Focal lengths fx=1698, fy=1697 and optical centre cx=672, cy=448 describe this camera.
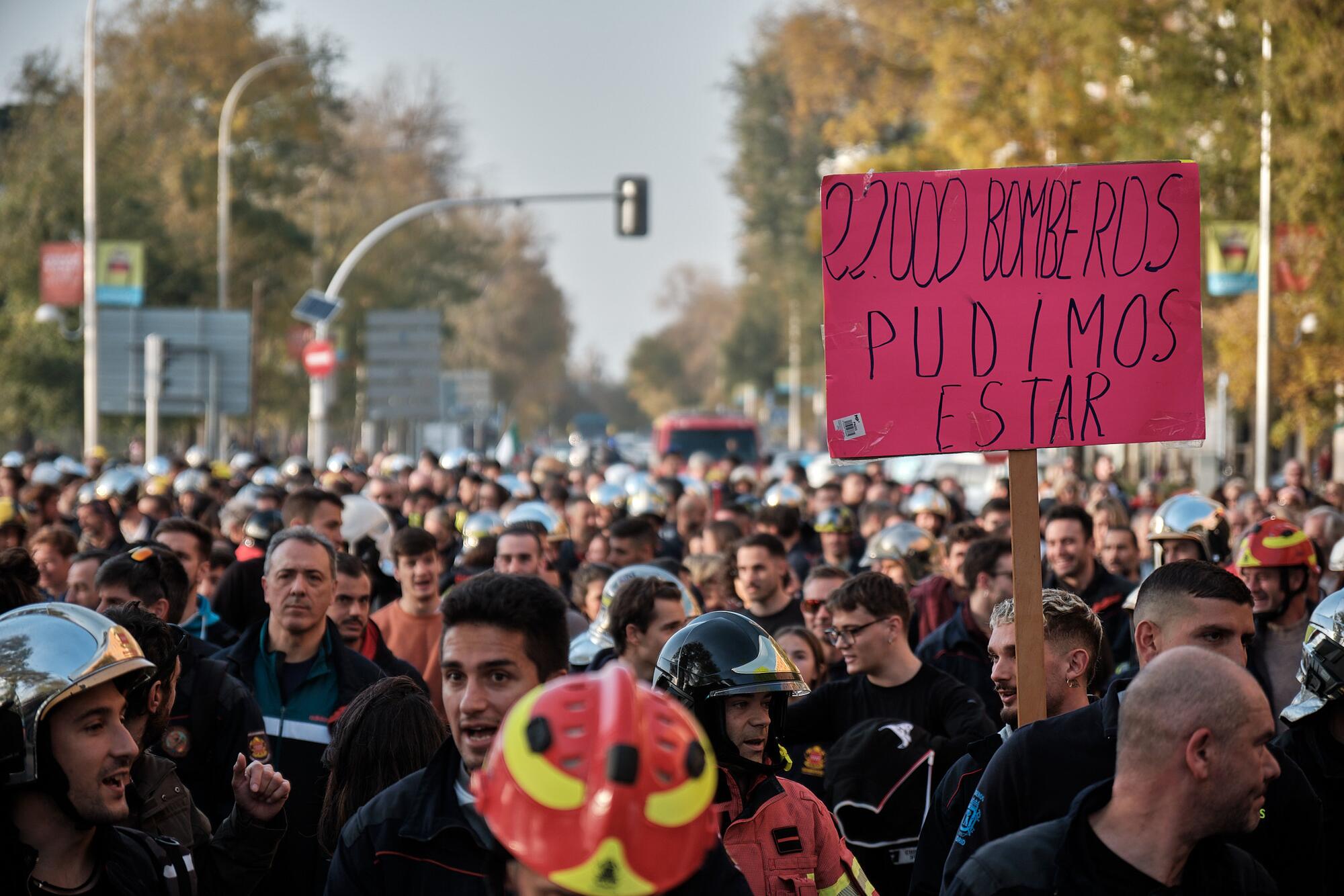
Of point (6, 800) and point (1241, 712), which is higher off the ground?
point (1241, 712)

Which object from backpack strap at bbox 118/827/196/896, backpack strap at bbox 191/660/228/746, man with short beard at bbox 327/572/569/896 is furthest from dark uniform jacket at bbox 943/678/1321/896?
backpack strap at bbox 191/660/228/746

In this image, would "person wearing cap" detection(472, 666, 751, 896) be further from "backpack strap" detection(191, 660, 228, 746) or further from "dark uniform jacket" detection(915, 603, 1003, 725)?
"dark uniform jacket" detection(915, 603, 1003, 725)

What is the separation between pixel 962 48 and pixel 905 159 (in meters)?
5.63

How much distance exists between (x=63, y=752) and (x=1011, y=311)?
2987 millimetres

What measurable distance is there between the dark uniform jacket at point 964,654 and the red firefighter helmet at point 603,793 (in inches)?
195

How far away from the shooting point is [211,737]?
17.7ft

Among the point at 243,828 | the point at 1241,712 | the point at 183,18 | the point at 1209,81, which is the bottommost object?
the point at 243,828

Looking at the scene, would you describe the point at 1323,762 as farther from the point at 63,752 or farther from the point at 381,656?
the point at 381,656

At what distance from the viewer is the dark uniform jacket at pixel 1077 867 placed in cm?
312

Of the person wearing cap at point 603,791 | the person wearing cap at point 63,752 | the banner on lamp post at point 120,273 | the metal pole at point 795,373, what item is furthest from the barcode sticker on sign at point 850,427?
the metal pole at point 795,373

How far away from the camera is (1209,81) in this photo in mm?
24000

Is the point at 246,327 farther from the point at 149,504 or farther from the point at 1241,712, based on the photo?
the point at 1241,712

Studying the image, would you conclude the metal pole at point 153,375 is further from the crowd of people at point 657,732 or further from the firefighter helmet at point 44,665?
the firefighter helmet at point 44,665

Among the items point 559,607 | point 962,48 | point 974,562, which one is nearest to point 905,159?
point 962,48
